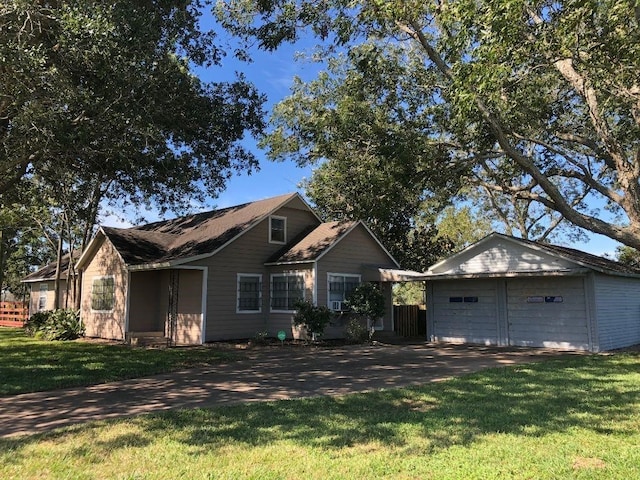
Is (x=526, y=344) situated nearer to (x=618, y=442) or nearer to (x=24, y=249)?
(x=618, y=442)

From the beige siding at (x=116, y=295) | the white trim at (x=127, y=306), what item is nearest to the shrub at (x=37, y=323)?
the beige siding at (x=116, y=295)

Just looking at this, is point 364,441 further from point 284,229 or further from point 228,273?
point 284,229

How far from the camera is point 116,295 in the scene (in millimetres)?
19828

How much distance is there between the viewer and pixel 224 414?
22.9 ft

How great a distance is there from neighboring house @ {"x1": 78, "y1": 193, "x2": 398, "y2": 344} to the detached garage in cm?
285

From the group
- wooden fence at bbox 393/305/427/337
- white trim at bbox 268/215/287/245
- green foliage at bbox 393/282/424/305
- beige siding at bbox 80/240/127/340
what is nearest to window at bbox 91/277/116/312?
beige siding at bbox 80/240/127/340

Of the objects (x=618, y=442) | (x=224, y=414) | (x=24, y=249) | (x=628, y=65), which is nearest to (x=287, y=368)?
(x=224, y=414)

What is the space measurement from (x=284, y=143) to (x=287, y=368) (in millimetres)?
7899

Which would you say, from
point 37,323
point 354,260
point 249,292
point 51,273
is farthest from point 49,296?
point 354,260

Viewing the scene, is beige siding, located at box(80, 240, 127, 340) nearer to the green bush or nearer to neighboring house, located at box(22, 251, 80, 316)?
the green bush

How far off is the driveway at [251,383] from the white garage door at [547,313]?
1.37 m

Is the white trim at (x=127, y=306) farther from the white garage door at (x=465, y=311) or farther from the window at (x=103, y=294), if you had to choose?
the white garage door at (x=465, y=311)

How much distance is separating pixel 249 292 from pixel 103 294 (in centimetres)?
629

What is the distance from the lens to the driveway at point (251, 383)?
24.2 feet
